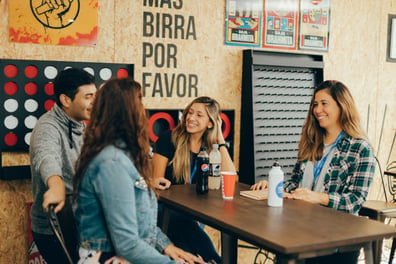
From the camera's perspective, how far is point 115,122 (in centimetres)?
185

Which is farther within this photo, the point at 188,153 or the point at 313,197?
the point at 188,153

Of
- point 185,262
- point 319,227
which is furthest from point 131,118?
point 319,227

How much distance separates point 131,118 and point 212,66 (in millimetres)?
2176

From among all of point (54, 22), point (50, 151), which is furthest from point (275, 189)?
point (54, 22)

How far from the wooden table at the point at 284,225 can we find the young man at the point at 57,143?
616mm

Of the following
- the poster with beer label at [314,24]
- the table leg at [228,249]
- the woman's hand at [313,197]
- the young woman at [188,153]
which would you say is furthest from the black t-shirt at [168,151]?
the poster with beer label at [314,24]

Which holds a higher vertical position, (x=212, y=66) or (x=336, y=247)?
(x=212, y=66)

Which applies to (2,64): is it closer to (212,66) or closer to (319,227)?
(212,66)

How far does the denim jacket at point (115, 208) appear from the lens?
5.69ft

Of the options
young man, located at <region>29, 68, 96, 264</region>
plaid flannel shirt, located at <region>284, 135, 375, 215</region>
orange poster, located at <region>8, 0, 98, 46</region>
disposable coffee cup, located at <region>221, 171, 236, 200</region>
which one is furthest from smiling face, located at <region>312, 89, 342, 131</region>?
orange poster, located at <region>8, 0, 98, 46</region>

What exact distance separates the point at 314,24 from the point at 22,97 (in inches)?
104

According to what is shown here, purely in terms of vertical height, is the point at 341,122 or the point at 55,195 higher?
the point at 341,122

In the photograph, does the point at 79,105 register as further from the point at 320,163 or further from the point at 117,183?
the point at 320,163

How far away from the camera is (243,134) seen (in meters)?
4.07
